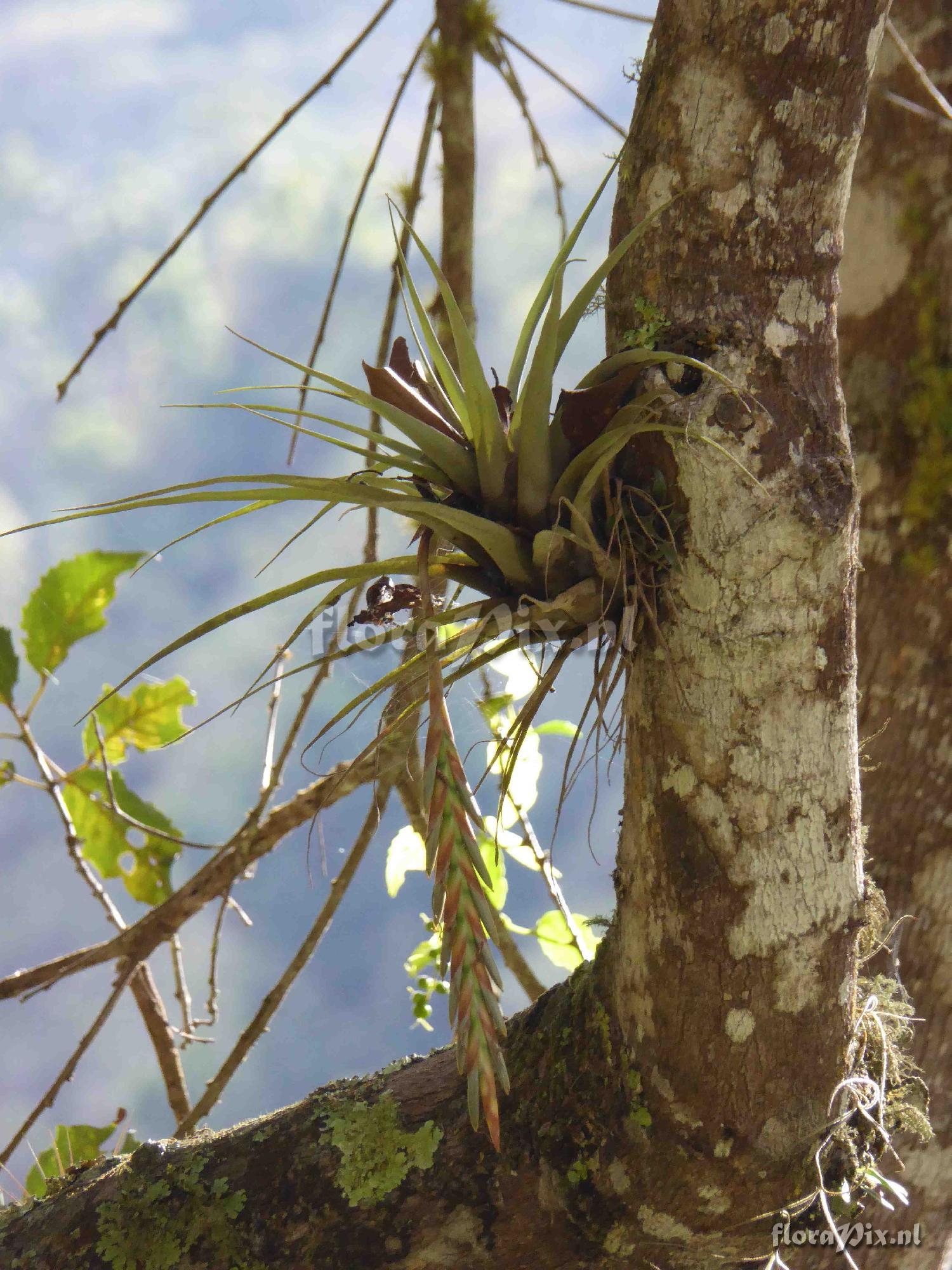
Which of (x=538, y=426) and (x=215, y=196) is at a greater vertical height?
(x=215, y=196)

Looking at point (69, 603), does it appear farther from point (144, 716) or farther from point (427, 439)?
point (427, 439)

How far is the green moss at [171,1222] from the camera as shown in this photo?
79cm

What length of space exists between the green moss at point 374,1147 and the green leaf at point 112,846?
0.82 m

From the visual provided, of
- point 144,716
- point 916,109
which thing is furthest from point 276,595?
point 144,716

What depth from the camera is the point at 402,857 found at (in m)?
1.25

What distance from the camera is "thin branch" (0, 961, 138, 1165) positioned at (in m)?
1.10

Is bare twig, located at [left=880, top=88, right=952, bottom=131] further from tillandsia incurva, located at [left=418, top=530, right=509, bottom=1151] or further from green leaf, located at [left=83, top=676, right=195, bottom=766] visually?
green leaf, located at [left=83, top=676, right=195, bottom=766]

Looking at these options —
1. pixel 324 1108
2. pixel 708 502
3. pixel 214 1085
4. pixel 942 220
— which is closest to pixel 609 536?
pixel 708 502

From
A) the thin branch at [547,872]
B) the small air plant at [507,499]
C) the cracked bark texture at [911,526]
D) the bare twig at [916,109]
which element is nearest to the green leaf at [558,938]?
the thin branch at [547,872]

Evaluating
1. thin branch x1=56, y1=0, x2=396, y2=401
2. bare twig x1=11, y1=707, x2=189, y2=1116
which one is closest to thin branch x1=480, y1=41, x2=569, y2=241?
thin branch x1=56, y1=0, x2=396, y2=401

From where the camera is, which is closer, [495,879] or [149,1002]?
[495,879]

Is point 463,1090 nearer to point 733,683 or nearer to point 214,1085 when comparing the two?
point 733,683

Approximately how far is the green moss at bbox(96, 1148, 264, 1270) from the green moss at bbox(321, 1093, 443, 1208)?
0.28ft

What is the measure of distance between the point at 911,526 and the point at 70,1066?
1122 mm
